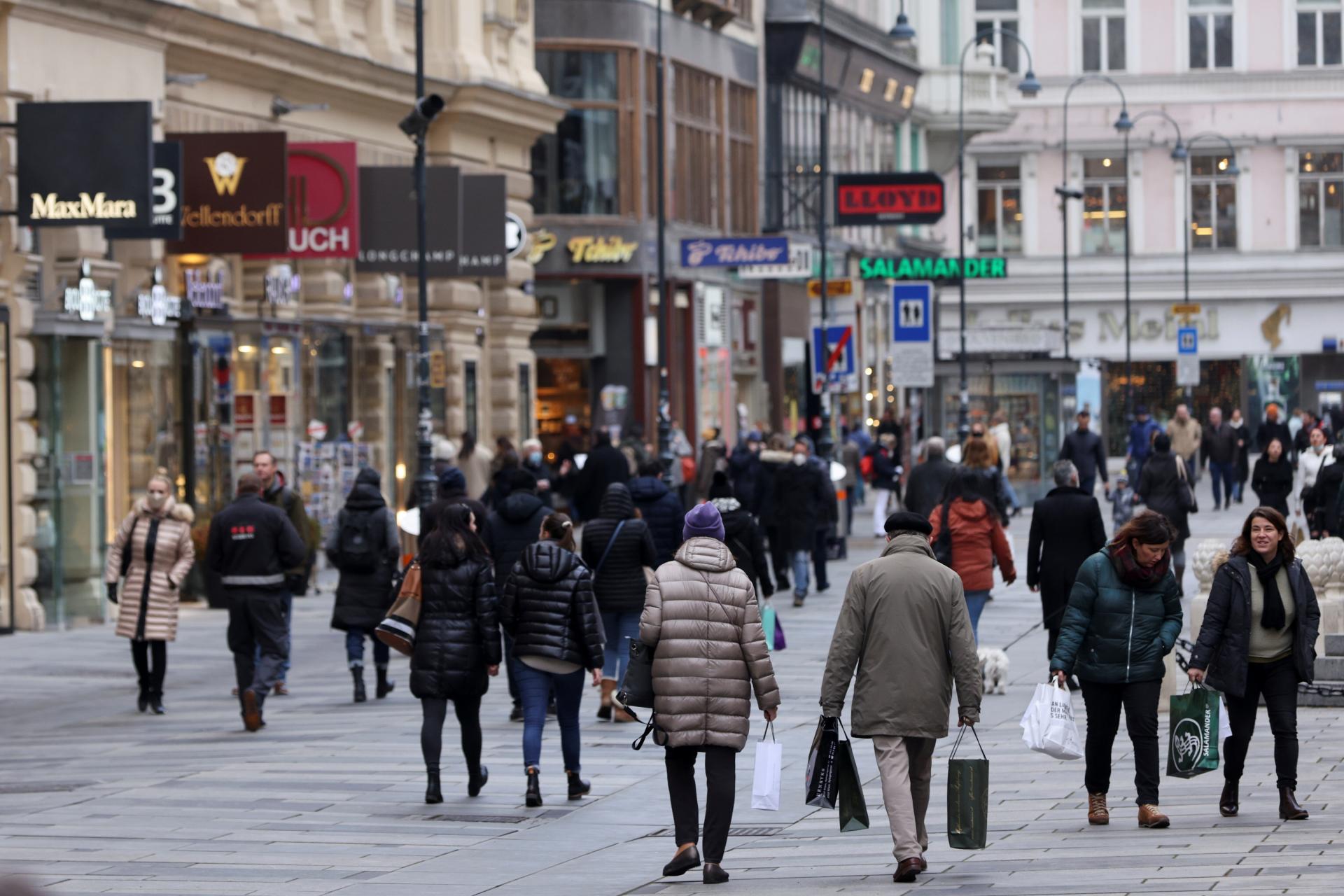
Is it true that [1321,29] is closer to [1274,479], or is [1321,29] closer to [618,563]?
[1274,479]

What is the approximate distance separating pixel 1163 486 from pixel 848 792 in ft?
43.0

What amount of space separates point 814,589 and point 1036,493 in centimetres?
1740

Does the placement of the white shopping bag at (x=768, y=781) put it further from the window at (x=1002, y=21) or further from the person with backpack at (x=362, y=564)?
the window at (x=1002, y=21)

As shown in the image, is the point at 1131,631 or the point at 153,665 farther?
the point at 153,665

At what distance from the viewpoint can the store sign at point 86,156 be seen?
22.3 metres

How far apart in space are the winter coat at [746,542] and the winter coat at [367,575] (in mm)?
2629

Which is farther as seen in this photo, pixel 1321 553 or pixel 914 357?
pixel 914 357

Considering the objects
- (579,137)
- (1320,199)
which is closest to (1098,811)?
(579,137)

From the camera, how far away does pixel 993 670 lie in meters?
18.2

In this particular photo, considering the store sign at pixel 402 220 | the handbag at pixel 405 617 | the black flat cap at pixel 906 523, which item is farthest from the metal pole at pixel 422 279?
the black flat cap at pixel 906 523

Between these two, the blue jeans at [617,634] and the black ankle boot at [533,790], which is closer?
the black ankle boot at [533,790]

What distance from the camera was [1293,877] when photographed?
10344mm

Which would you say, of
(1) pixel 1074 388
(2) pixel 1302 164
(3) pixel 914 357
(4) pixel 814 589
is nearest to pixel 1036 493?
(1) pixel 1074 388

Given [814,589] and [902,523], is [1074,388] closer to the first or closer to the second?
[814,589]
